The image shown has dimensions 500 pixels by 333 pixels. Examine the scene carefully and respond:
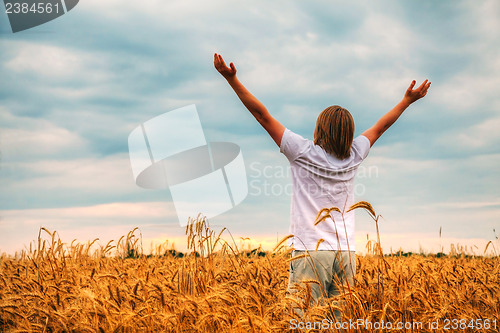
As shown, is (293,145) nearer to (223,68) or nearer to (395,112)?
(223,68)

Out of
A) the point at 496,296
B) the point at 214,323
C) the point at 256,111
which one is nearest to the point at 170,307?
the point at 214,323

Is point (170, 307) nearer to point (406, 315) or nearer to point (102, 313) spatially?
point (102, 313)

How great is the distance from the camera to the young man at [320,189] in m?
3.38

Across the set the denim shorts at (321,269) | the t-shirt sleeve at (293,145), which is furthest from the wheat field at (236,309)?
the t-shirt sleeve at (293,145)

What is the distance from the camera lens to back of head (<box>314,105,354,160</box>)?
3.52 m

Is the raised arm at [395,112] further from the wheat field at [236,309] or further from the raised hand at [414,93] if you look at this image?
the wheat field at [236,309]

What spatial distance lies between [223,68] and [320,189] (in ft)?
4.35

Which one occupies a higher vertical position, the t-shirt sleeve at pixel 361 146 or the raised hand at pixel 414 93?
the raised hand at pixel 414 93

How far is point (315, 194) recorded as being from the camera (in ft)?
11.3

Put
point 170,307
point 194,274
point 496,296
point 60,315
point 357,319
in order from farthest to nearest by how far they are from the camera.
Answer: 1. point 194,274
2. point 496,296
3. point 170,307
4. point 60,315
5. point 357,319

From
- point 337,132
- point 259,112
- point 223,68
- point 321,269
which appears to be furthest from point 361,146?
point 223,68

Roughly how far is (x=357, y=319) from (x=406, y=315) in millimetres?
758

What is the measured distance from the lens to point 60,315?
3.40m

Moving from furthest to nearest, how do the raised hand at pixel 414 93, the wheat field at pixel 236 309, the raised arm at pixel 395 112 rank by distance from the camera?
1. the raised hand at pixel 414 93
2. the raised arm at pixel 395 112
3. the wheat field at pixel 236 309
